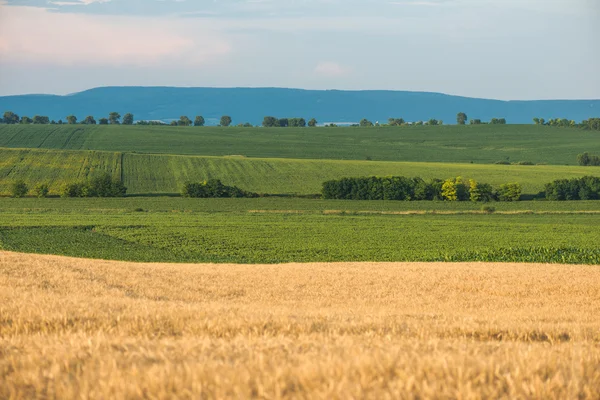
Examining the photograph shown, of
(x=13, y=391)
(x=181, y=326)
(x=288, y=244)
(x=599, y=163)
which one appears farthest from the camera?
(x=599, y=163)

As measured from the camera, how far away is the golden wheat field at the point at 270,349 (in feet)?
13.8

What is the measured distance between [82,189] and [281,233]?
3492cm

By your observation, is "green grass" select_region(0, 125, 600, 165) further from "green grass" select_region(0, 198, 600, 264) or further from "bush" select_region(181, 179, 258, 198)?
"green grass" select_region(0, 198, 600, 264)

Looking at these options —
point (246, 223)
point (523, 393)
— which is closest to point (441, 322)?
point (523, 393)

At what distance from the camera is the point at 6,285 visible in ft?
42.0

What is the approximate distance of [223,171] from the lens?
8506 cm

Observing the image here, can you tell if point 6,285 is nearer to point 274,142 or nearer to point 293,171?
point 293,171

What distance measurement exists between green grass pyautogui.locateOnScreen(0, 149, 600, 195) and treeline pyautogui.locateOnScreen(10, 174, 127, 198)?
1.74 meters

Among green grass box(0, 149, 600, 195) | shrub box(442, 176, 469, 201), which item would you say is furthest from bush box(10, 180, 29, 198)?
shrub box(442, 176, 469, 201)

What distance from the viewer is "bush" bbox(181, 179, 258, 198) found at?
70125 mm

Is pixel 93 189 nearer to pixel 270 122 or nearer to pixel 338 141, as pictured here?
pixel 338 141

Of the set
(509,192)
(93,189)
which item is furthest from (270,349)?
(93,189)

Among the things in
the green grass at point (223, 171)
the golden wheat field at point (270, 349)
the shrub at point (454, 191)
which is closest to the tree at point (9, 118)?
the green grass at point (223, 171)

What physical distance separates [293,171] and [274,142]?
44767mm
